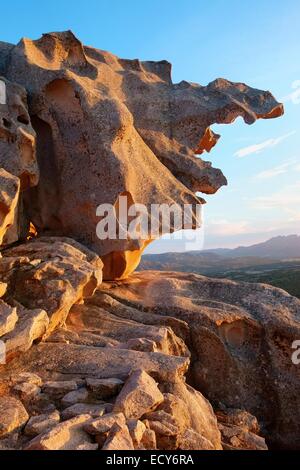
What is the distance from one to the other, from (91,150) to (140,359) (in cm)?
838

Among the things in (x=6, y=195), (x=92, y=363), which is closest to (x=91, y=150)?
(x=6, y=195)

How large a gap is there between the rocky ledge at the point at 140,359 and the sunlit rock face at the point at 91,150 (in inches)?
66.0

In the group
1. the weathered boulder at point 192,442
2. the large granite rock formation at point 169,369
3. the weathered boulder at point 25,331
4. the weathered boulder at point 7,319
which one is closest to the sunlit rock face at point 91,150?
the large granite rock formation at point 169,369

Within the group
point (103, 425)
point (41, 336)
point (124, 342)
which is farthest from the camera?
point (124, 342)

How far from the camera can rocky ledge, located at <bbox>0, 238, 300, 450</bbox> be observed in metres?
7.27

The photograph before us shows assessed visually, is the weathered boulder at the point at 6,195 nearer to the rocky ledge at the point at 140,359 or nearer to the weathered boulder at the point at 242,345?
the rocky ledge at the point at 140,359

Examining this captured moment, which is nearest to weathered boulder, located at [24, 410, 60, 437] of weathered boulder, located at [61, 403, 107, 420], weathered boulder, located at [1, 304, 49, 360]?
weathered boulder, located at [61, 403, 107, 420]

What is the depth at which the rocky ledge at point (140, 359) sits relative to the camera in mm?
7273

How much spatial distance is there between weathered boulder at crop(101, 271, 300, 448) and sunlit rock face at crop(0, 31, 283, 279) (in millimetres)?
2335

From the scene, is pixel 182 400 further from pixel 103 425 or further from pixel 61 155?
pixel 61 155

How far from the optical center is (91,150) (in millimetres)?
15539

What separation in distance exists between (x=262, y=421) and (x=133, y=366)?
6.28 meters

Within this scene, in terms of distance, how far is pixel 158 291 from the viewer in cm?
1577

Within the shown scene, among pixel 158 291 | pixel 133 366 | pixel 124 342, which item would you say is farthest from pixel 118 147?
pixel 133 366
